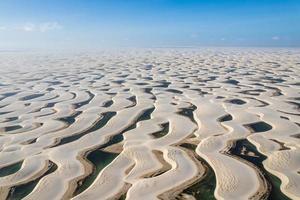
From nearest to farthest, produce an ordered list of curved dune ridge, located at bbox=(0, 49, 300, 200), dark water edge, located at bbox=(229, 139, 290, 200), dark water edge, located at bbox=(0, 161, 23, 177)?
1. dark water edge, located at bbox=(229, 139, 290, 200)
2. curved dune ridge, located at bbox=(0, 49, 300, 200)
3. dark water edge, located at bbox=(0, 161, 23, 177)

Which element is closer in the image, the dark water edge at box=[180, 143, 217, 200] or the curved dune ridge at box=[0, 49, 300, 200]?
the dark water edge at box=[180, 143, 217, 200]

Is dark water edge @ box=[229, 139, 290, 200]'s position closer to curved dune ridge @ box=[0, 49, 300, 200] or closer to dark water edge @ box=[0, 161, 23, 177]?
curved dune ridge @ box=[0, 49, 300, 200]

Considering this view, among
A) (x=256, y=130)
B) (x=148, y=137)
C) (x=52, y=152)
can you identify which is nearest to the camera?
(x=52, y=152)

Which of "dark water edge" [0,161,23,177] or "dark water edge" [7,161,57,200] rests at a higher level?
"dark water edge" [7,161,57,200]

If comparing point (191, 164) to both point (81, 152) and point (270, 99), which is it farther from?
point (270, 99)

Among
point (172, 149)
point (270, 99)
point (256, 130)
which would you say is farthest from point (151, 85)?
point (172, 149)

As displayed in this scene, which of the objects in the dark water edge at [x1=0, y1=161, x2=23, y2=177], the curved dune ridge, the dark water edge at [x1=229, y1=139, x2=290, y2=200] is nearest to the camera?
the dark water edge at [x1=229, y1=139, x2=290, y2=200]

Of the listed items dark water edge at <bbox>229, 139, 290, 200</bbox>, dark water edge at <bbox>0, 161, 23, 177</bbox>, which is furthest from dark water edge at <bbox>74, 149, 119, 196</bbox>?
dark water edge at <bbox>229, 139, 290, 200</bbox>

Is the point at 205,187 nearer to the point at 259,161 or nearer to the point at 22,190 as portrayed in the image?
the point at 259,161

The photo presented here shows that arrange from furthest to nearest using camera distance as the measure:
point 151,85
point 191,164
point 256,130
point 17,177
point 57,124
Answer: point 151,85, point 57,124, point 256,130, point 191,164, point 17,177

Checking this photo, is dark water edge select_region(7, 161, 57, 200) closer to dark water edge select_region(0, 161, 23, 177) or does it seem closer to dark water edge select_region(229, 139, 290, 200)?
dark water edge select_region(0, 161, 23, 177)
